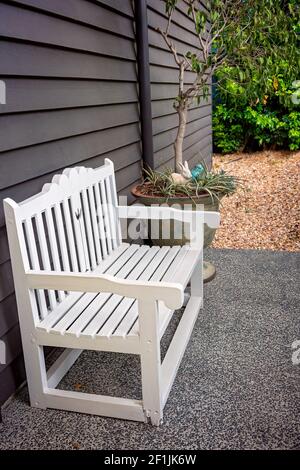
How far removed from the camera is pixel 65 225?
205 centimetres

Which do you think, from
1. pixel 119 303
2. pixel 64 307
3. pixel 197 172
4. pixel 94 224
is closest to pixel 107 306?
pixel 119 303

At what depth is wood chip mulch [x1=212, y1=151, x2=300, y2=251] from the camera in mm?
3799

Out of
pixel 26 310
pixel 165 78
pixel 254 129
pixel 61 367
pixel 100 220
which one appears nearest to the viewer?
pixel 26 310

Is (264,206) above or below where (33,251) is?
below

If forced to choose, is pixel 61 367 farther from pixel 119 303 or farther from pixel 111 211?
pixel 111 211

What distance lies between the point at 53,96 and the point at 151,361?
128 cm

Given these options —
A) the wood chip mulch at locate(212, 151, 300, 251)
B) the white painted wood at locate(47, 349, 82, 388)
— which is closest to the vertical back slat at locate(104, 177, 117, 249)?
the white painted wood at locate(47, 349, 82, 388)

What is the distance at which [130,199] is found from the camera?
3002mm

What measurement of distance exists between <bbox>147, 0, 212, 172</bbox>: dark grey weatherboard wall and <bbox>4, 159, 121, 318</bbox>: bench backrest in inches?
56.4

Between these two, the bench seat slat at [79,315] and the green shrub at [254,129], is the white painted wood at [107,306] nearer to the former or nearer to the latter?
the bench seat slat at [79,315]

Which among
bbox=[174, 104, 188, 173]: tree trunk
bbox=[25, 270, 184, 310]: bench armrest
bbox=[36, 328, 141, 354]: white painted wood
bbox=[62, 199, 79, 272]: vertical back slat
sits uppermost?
bbox=[174, 104, 188, 173]: tree trunk

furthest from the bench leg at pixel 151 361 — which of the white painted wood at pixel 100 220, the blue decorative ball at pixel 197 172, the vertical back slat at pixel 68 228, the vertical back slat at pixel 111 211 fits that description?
the blue decorative ball at pixel 197 172

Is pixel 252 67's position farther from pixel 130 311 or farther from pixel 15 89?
pixel 130 311

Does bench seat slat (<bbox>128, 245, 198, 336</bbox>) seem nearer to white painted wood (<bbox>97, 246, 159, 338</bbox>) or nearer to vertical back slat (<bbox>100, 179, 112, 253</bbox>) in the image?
white painted wood (<bbox>97, 246, 159, 338</bbox>)
